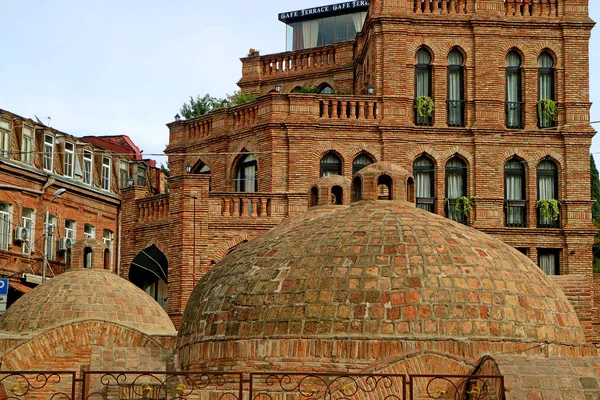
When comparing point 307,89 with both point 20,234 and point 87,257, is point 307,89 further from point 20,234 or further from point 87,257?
point 87,257

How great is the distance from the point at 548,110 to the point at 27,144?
1980 cm

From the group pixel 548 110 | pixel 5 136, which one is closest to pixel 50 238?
pixel 5 136

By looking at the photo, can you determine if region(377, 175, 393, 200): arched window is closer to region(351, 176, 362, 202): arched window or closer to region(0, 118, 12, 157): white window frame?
region(351, 176, 362, 202): arched window

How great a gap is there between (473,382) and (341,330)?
2.49 meters

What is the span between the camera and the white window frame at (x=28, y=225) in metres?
53.8

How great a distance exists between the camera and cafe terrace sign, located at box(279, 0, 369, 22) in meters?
65.0

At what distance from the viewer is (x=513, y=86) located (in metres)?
50.7

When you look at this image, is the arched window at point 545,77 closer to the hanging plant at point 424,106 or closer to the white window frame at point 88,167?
the hanging plant at point 424,106

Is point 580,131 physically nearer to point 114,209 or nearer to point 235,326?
point 114,209

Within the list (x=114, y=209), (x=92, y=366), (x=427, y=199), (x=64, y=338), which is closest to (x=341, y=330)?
(x=92, y=366)

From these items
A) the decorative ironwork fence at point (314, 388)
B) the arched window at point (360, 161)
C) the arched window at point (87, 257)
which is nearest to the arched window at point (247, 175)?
the arched window at point (360, 161)

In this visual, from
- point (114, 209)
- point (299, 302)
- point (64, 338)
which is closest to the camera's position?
point (299, 302)

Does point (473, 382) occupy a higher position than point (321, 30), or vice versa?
point (321, 30)

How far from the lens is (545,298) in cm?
2556
